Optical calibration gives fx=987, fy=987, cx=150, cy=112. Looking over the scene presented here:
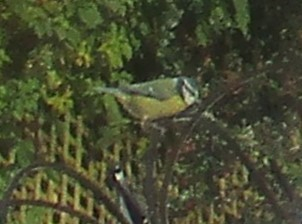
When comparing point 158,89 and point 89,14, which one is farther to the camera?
point 89,14

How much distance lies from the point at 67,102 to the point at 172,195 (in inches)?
24.3

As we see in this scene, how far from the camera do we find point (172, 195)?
331 cm

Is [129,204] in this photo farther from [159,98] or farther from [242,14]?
[242,14]

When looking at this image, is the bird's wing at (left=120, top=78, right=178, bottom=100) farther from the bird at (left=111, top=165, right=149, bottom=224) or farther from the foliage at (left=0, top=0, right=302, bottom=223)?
the foliage at (left=0, top=0, right=302, bottom=223)

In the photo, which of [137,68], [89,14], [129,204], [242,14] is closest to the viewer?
[129,204]

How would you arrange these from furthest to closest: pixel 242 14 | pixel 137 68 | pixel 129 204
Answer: pixel 137 68 < pixel 242 14 < pixel 129 204

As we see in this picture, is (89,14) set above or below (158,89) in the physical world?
above

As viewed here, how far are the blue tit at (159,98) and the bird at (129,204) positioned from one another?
18cm

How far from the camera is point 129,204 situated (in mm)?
2162

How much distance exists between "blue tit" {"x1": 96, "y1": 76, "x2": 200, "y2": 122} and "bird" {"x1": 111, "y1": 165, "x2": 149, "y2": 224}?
0.58 feet

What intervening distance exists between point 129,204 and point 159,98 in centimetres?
26

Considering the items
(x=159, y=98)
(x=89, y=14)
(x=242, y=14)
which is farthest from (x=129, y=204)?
(x=242, y=14)

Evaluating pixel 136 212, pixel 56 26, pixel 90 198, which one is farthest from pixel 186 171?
pixel 136 212

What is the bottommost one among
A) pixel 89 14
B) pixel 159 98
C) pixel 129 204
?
pixel 129 204
